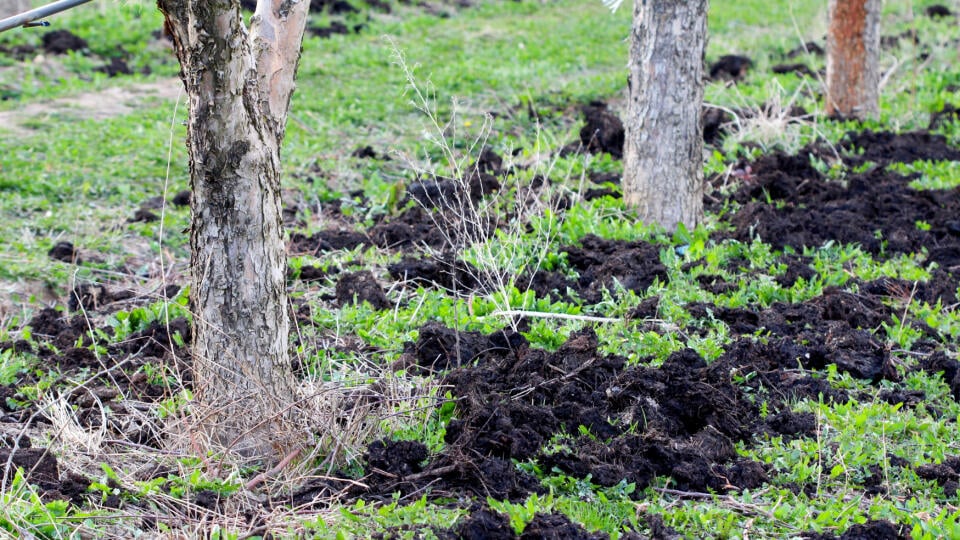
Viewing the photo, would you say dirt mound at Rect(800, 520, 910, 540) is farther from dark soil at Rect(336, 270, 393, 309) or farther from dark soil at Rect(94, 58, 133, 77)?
dark soil at Rect(94, 58, 133, 77)

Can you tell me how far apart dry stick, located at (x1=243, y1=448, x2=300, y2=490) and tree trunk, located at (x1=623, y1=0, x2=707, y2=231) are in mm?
3567

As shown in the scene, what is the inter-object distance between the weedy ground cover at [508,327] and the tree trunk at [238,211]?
0.17 metres

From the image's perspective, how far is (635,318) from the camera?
5230 millimetres

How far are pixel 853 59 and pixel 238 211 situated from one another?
7146 millimetres

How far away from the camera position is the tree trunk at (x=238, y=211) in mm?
3480

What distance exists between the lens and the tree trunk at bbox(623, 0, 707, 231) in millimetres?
6305

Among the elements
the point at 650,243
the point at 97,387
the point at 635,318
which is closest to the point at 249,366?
the point at 97,387

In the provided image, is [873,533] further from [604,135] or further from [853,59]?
[853,59]

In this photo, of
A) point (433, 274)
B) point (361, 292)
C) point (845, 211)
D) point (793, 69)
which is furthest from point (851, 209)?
point (793, 69)

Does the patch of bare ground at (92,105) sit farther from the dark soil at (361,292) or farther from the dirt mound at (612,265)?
the dirt mound at (612,265)

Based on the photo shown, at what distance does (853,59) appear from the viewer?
901cm

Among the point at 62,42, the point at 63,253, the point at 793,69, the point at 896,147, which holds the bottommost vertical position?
the point at 63,253

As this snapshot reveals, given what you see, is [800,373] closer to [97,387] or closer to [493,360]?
[493,360]

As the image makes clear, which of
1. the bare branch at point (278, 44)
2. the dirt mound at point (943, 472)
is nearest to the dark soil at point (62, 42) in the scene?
the bare branch at point (278, 44)
